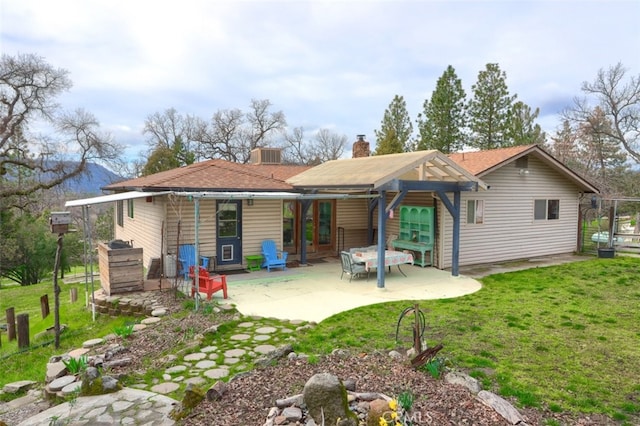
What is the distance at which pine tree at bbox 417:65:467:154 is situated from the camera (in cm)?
2677

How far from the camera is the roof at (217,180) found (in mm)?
9852

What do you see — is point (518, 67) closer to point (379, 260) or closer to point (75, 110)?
point (379, 260)

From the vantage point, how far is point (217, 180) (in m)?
10.9

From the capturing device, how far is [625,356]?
540cm

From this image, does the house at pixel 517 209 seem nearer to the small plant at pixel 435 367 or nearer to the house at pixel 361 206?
the house at pixel 361 206

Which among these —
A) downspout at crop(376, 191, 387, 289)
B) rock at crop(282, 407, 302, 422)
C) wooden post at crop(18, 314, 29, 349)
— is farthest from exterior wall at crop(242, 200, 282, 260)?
rock at crop(282, 407, 302, 422)

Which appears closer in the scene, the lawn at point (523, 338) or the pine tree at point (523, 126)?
the lawn at point (523, 338)

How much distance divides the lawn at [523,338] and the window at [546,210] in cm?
398

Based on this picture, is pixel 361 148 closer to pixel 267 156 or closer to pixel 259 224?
pixel 267 156

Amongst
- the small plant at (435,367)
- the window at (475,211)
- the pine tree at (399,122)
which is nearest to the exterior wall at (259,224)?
the window at (475,211)

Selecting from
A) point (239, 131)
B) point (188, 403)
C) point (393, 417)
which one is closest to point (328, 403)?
point (393, 417)

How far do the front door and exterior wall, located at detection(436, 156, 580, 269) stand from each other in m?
5.62

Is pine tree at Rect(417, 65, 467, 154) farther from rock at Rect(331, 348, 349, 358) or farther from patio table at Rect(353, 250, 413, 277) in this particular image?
rock at Rect(331, 348, 349, 358)

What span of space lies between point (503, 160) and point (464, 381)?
923 centimetres
